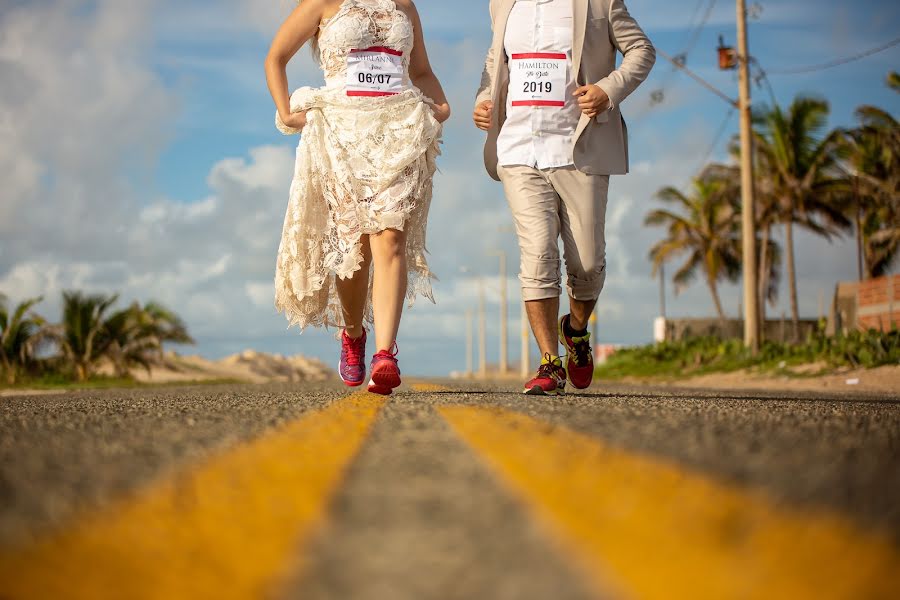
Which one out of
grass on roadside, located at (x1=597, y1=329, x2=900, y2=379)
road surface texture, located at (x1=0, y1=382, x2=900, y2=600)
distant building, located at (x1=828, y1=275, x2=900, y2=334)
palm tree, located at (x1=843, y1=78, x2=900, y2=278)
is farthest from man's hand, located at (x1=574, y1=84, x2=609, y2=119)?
palm tree, located at (x1=843, y1=78, x2=900, y2=278)

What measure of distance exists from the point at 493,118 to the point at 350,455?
13.9 feet

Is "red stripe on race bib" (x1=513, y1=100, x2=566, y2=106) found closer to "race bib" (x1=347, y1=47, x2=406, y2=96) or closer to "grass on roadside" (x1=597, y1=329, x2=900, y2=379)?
"race bib" (x1=347, y1=47, x2=406, y2=96)

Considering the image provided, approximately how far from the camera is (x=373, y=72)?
5883mm

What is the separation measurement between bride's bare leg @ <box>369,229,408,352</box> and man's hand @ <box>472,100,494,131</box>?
1.05 metres

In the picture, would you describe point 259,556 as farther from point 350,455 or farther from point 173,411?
point 173,411

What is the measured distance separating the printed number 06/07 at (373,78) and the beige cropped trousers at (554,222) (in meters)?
0.96

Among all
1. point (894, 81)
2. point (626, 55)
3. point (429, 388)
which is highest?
point (894, 81)

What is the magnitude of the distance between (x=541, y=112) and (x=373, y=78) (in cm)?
106

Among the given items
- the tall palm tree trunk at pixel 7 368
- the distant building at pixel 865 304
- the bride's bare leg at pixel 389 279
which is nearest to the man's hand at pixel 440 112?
the bride's bare leg at pixel 389 279

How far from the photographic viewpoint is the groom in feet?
20.1

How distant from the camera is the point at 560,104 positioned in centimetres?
621

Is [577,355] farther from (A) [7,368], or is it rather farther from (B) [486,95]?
(A) [7,368]

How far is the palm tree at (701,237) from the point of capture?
52.1 metres

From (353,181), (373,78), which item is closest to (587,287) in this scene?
(353,181)
